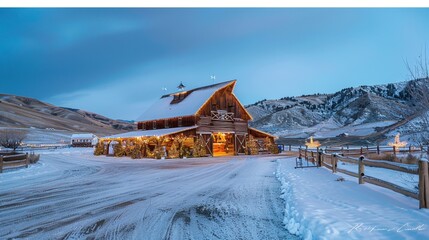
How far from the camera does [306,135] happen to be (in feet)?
249

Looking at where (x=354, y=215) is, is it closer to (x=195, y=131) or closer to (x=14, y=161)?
(x=14, y=161)

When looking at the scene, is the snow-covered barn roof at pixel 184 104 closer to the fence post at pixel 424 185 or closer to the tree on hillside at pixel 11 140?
the tree on hillside at pixel 11 140

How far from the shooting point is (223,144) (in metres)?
38.3

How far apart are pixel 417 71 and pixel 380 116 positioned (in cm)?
9711

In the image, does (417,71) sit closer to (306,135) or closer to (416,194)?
(416,194)

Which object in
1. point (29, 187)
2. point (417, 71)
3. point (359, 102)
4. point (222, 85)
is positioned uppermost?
point (359, 102)

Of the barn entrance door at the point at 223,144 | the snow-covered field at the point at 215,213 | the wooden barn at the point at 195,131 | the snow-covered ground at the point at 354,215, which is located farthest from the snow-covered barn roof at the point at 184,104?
the snow-covered ground at the point at 354,215

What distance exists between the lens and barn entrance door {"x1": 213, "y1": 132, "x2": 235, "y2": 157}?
37.5 meters

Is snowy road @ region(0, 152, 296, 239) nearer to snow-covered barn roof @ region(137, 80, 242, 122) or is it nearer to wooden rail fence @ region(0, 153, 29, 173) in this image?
wooden rail fence @ region(0, 153, 29, 173)

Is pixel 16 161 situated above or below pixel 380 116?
below

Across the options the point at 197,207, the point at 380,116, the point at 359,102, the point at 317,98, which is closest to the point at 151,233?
the point at 197,207

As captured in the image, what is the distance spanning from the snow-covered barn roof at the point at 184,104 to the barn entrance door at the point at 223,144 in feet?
14.7

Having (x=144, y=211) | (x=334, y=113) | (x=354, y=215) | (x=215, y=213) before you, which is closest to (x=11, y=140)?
(x=144, y=211)

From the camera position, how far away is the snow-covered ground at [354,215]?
16.7 ft
